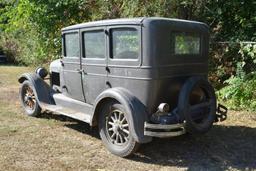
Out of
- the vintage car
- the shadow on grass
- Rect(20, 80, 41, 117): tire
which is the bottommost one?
the shadow on grass

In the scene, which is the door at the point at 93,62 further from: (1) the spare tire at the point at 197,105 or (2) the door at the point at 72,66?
(1) the spare tire at the point at 197,105

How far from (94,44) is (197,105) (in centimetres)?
186

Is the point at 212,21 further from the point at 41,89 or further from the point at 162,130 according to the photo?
the point at 162,130

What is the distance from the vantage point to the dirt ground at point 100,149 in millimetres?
4887

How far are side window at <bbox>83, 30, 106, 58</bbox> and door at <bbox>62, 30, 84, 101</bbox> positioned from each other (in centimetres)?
24

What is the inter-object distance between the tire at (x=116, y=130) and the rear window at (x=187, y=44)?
1176 mm

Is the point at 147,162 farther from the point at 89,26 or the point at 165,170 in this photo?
the point at 89,26

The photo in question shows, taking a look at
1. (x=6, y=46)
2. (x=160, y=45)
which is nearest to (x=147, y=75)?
(x=160, y=45)

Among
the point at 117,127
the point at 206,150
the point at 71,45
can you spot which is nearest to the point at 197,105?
the point at 206,150

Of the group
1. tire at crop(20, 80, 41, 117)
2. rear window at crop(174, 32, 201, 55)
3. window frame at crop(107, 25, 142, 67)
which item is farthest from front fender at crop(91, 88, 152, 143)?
tire at crop(20, 80, 41, 117)

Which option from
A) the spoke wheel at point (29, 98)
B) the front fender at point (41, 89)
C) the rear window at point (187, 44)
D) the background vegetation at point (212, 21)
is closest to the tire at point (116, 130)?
the rear window at point (187, 44)

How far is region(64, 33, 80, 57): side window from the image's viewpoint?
247 inches

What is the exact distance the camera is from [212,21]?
9.88m

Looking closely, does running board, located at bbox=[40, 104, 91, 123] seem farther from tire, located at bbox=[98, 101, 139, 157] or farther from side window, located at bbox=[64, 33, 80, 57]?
side window, located at bbox=[64, 33, 80, 57]
